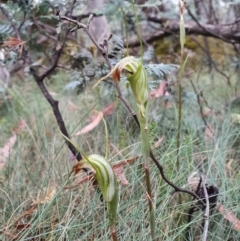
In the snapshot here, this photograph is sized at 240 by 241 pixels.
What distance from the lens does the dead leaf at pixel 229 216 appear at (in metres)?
1.18

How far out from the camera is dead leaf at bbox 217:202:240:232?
1.18m

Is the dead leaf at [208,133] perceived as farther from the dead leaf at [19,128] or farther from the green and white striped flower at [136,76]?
the green and white striped flower at [136,76]

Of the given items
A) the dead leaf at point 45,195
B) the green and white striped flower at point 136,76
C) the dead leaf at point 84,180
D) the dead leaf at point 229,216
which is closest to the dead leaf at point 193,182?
the dead leaf at point 229,216

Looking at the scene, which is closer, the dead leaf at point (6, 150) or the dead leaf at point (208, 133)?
the dead leaf at point (6, 150)

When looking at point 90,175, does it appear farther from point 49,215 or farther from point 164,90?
point 164,90

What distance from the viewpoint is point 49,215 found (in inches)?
50.3

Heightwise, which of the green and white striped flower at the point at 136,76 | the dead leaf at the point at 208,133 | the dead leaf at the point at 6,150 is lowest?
the dead leaf at the point at 208,133

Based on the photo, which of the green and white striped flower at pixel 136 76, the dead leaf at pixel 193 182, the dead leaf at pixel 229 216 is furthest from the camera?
the dead leaf at pixel 193 182

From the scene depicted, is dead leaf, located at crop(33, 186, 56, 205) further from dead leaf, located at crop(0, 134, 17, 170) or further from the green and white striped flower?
the green and white striped flower

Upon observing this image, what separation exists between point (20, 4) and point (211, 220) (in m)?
0.98

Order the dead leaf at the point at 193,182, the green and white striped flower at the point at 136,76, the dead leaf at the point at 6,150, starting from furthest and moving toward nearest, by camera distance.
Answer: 1. the dead leaf at the point at 6,150
2. the dead leaf at the point at 193,182
3. the green and white striped flower at the point at 136,76

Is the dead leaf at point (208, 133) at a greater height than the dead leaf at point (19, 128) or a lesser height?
lesser

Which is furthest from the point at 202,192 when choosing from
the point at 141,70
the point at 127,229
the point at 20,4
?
the point at 20,4

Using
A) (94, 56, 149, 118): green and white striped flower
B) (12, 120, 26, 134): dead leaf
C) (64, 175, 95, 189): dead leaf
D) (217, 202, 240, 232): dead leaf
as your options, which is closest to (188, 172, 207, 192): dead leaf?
(217, 202, 240, 232): dead leaf
